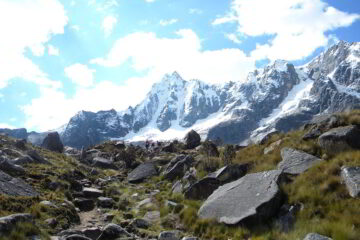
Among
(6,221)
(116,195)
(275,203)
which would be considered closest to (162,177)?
(116,195)

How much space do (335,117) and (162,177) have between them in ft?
51.0

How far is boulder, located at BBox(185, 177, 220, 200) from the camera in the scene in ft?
70.9

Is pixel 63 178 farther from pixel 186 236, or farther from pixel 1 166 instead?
pixel 186 236

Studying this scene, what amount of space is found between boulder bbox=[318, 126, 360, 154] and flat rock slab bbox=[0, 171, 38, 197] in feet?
44.9

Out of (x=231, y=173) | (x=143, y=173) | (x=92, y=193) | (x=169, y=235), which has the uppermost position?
(x=92, y=193)

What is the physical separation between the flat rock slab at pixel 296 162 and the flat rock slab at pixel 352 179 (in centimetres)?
226

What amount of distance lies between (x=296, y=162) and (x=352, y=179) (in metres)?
3.99

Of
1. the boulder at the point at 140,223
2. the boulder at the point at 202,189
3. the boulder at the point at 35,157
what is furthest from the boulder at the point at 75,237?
the boulder at the point at 35,157

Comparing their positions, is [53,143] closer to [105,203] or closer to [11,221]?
[105,203]

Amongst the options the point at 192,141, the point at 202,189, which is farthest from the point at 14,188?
the point at 192,141

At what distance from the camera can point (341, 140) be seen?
754 inches

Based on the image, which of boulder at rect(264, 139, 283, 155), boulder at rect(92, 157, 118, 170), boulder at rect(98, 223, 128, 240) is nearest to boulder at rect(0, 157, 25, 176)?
boulder at rect(98, 223, 128, 240)

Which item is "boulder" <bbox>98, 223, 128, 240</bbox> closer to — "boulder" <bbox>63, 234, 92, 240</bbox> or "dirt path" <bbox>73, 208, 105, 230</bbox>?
"boulder" <bbox>63, 234, 92, 240</bbox>

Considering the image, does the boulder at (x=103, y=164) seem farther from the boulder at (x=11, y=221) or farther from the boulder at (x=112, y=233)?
the boulder at (x=11, y=221)
